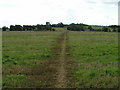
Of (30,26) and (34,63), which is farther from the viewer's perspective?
(30,26)

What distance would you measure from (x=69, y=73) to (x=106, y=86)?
106 inches

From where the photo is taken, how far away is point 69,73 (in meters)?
11.0

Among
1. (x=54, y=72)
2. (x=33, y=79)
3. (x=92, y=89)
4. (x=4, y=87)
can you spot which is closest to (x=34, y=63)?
(x=54, y=72)

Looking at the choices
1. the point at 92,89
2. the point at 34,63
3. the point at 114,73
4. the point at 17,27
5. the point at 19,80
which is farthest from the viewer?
the point at 17,27

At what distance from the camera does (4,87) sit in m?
8.73

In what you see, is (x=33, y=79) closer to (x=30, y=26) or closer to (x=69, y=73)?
(x=69, y=73)

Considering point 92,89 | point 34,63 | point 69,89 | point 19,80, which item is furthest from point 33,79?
point 34,63

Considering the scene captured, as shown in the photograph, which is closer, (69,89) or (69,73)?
(69,89)

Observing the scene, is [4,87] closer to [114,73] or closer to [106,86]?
[106,86]

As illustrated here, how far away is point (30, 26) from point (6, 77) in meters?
112

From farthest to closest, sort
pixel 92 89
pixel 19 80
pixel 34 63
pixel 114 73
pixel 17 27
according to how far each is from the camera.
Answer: pixel 17 27
pixel 34 63
pixel 114 73
pixel 19 80
pixel 92 89

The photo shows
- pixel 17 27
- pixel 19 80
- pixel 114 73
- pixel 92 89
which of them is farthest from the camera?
pixel 17 27

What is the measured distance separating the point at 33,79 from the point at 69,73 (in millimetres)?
2052

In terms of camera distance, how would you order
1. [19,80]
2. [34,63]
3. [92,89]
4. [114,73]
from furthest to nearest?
[34,63] → [114,73] → [19,80] → [92,89]
